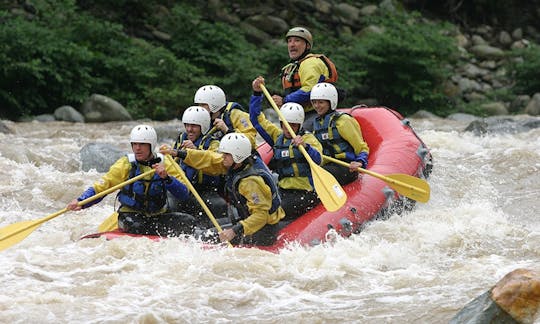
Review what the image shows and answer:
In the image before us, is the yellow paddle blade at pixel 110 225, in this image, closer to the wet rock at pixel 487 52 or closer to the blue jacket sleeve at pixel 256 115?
the blue jacket sleeve at pixel 256 115

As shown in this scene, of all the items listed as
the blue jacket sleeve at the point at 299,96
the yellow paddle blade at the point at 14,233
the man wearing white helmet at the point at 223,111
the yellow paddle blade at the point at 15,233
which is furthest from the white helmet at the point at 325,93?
the yellow paddle blade at the point at 14,233

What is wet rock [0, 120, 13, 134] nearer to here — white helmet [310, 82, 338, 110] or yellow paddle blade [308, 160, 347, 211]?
white helmet [310, 82, 338, 110]

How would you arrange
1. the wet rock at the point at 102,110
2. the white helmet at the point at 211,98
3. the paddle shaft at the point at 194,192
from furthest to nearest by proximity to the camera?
Answer: the wet rock at the point at 102,110, the white helmet at the point at 211,98, the paddle shaft at the point at 194,192

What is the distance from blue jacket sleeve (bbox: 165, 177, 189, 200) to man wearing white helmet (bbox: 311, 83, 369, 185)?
4.20 ft

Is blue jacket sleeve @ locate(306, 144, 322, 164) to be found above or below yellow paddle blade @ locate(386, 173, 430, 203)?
above

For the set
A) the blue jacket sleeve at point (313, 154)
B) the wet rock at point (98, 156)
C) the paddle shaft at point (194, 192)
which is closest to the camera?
the paddle shaft at point (194, 192)

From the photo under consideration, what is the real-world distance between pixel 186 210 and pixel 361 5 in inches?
Answer: 527

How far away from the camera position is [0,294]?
547 cm

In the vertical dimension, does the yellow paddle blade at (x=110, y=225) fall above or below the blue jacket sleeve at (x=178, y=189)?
below

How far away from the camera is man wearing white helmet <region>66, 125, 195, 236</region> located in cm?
654

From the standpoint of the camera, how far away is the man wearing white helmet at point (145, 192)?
6.54 meters

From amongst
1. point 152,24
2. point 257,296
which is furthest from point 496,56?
point 257,296

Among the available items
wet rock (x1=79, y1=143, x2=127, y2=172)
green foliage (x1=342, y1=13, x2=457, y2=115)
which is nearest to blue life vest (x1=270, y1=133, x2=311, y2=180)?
wet rock (x1=79, y1=143, x2=127, y2=172)

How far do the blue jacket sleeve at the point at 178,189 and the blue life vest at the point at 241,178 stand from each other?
381mm
